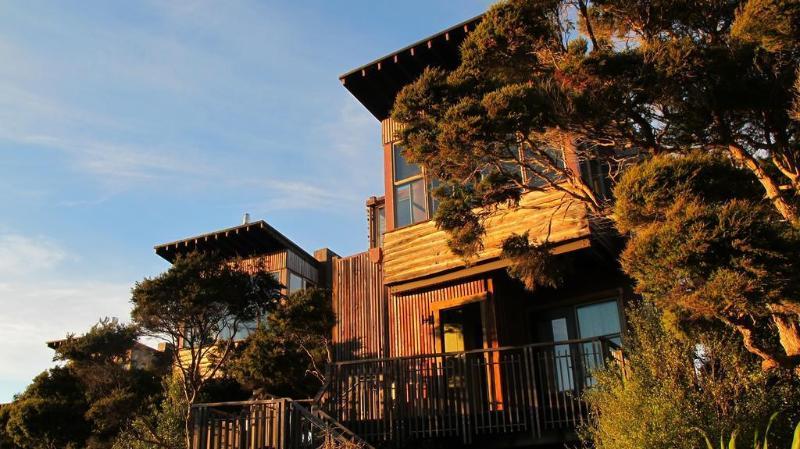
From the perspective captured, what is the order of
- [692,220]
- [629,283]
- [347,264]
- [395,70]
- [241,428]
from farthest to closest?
[347,264] → [395,70] → [629,283] → [241,428] → [692,220]

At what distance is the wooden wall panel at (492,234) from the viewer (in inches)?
439

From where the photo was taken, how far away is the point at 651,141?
28.6 ft

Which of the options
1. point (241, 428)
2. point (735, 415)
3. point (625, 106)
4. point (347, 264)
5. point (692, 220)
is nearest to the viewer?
point (692, 220)

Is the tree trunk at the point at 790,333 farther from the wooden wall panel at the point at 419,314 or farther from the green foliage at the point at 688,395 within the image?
the wooden wall panel at the point at 419,314

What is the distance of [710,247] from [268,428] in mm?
6641

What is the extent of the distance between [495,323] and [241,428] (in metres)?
4.74

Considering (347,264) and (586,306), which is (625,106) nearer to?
(586,306)

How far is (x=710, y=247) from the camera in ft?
20.1

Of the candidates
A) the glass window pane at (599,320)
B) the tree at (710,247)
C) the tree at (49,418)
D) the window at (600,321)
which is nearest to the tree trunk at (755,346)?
the tree at (710,247)

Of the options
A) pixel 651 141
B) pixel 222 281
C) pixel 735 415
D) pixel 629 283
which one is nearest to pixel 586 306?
pixel 629 283

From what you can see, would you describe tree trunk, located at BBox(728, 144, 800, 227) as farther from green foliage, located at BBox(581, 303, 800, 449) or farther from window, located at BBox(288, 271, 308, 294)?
window, located at BBox(288, 271, 308, 294)

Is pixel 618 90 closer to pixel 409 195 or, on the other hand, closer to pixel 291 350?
pixel 409 195

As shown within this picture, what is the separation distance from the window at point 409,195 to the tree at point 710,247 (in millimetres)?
6665

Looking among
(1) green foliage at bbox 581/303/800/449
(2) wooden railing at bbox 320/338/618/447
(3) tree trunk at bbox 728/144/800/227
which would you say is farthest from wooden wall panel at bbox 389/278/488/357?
(3) tree trunk at bbox 728/144/800/227
